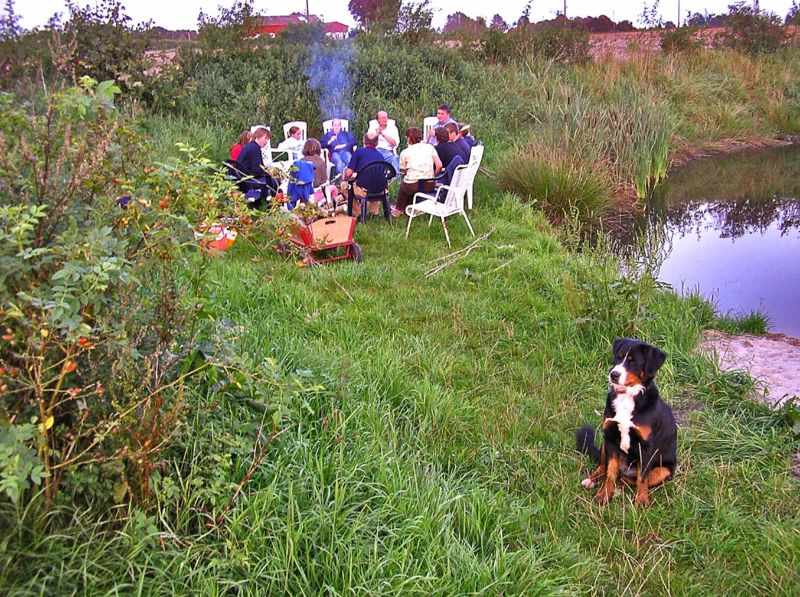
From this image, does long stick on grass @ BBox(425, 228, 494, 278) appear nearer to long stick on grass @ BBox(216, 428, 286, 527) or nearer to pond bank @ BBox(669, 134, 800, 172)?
long stick on grass @ BBox(216, 428, 286, 527)

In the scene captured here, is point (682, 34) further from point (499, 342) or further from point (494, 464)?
point (494, 464)

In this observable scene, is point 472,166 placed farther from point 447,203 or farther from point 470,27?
point 470,27

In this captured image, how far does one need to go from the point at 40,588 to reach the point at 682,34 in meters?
25.6

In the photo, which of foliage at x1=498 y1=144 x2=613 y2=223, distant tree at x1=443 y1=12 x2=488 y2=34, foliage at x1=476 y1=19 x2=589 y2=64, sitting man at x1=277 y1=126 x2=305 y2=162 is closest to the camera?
sitting man at x1=277 y1=126 x2=305 y2=162

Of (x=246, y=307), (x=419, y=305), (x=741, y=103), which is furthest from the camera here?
(x=741, y=103)

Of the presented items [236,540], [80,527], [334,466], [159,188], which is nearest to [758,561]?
[334,466]

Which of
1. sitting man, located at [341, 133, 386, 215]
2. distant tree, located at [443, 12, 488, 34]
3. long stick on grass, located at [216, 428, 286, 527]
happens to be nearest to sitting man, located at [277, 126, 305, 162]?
sitting man, located at [341, 133, 386, 215]

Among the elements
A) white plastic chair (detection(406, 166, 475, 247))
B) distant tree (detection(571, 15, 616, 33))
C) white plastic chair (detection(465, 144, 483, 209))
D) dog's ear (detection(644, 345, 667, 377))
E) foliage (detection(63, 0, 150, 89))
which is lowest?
dog's ear (detection(644, 345, 667, 377))

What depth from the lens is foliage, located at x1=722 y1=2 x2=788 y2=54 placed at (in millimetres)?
24828

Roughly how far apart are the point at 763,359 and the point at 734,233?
6219 millimetres

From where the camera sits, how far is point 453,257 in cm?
771

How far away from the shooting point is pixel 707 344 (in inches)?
224

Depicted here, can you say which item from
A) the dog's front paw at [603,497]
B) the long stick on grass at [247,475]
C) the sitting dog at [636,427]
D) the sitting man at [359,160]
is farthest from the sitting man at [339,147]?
the long stick on grass at [247,475]

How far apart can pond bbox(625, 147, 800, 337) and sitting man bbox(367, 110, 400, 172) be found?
12.1ft
